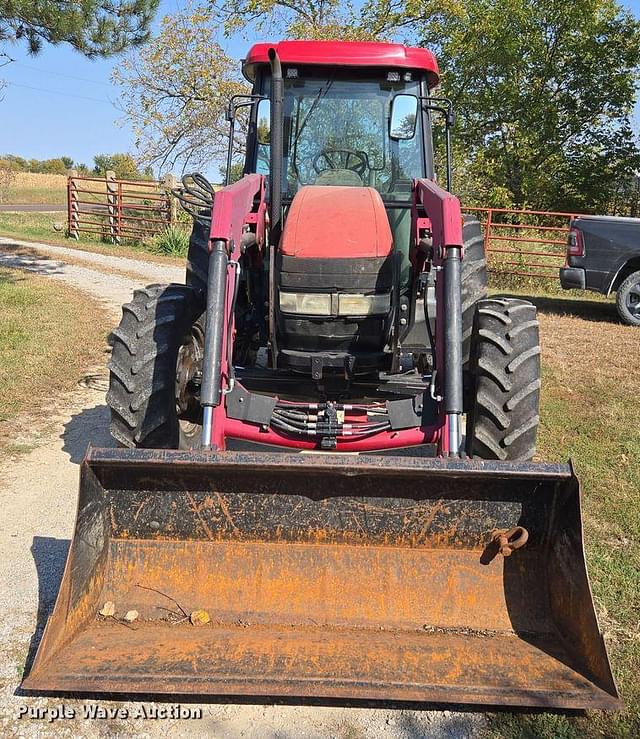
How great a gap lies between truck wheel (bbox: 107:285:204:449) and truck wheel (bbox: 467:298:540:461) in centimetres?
163

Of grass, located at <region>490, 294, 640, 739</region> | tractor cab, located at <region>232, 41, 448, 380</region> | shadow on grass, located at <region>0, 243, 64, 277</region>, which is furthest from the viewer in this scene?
shadow on grass, located at <region>0, 243, 64, 277</region>

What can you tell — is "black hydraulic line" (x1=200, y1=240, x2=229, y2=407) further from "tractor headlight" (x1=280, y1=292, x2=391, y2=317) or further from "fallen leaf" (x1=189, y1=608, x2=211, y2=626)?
"fallen leaf" (x1=189, y1=608, x2=211, y2=626)

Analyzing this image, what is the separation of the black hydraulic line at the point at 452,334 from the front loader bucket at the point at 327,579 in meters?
0.40

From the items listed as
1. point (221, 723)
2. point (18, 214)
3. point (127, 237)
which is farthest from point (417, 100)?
point (18, 214)

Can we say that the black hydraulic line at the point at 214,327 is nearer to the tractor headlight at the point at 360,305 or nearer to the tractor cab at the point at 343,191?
the tractor cab at the point at 343,191

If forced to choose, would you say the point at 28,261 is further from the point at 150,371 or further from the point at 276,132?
the point at 276,132

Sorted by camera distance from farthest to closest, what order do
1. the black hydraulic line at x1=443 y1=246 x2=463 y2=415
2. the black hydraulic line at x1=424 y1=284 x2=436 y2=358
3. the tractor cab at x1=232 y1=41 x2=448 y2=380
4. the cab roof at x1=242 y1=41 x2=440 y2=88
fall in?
the cab roof at x1=242 y1=41 x2=440 y2=88
the tractor cab at x1=232 y1=41 x2=448 y2=380
the black hydraulic line at x1=424 y1=284 x2=436 y2=358
the black hydraulic line at x1=443 y1=246 x2=463 y2=415

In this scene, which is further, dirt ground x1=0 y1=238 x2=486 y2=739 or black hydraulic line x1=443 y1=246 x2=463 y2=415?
black hydraulic line x1=443 y1=246 x2=463 y2=415

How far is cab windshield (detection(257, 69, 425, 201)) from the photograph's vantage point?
4414mm

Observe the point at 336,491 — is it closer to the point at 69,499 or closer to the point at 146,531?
the point at 146,531

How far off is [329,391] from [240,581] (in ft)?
4.85

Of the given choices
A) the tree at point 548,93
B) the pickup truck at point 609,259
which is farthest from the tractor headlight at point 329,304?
the tree at point 548,93

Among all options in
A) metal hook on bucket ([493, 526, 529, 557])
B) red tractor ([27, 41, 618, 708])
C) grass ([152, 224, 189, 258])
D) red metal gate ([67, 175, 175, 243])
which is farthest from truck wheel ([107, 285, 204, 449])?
red metal gate ([67, 175, 175, 243])

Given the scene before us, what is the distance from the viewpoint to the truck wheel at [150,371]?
3842 millimetres
